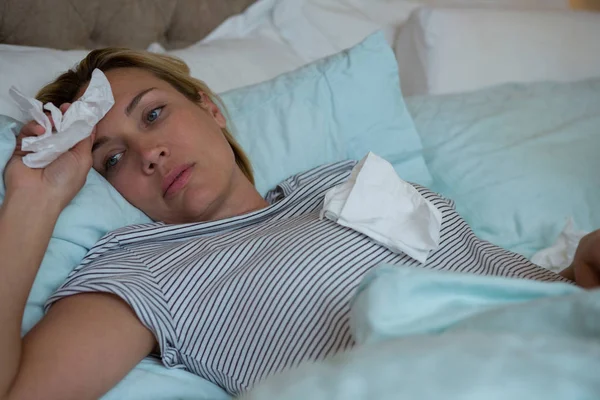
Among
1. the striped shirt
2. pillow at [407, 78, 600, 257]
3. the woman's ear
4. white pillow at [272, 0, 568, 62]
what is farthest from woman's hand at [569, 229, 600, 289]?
white pillow at [272, 0, 568, 62]

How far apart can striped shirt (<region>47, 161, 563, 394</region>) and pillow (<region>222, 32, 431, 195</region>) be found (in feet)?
1.23

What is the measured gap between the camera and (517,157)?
1.62 metres

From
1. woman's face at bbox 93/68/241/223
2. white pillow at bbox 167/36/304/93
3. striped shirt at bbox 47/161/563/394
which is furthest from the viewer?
white pillow at bbox 167/36/304/93

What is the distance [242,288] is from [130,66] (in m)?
0.59

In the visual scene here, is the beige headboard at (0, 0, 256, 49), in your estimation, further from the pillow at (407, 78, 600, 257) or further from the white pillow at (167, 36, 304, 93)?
the pillow at (407, 78, 600, 257)

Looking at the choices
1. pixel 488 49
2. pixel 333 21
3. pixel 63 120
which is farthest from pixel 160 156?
pixel 488 49

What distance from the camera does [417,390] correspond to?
57cm

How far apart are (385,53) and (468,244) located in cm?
63

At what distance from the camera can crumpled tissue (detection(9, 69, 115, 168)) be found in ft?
3.57

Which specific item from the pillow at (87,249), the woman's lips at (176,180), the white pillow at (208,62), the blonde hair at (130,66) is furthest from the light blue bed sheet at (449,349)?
the white pillow at (208,62)

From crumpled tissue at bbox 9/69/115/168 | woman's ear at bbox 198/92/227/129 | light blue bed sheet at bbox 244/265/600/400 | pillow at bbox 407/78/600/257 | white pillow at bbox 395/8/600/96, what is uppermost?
crumpled tissue at bbox 9/69/115/168

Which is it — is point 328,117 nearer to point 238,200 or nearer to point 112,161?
point 238,200

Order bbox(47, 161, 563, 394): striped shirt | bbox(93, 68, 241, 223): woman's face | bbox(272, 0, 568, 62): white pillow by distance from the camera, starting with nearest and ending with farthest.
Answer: bbox(47, 161, 563, 394): striped shirt < bbox(93, 68, 241, 223): woman's face < bbox(272, 0, 568, 62): white pillow

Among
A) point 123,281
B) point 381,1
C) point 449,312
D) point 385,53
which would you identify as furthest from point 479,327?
point 381,1
